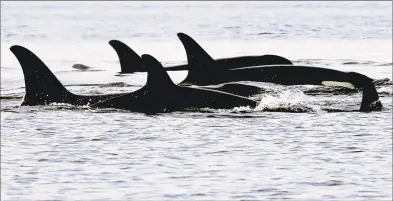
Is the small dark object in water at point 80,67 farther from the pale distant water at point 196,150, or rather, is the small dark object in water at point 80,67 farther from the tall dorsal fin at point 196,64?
the tall dorsal fin at point 196,64

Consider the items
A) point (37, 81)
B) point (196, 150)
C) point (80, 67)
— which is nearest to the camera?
point (196, 150)

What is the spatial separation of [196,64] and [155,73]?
5023 mm

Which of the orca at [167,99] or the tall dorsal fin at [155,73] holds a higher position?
the tall dorsal fin at [155,73]

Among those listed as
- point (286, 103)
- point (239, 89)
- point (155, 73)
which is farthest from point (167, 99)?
point (239, 89)

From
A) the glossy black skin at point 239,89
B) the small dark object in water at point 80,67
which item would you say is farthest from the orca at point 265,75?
the small dark object in water at point 80,67

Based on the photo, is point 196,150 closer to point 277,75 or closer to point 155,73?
point 155,73

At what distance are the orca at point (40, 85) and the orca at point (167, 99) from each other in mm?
481

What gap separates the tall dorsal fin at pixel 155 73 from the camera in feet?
55.7

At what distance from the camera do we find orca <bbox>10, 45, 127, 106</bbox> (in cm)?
1825

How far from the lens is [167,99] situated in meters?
17.7

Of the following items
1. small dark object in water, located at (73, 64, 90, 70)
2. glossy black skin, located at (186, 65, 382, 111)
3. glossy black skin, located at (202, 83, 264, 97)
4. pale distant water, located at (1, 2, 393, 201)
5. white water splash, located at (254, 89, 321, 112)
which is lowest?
pale distant water, located at (1, 2, 393, 201)

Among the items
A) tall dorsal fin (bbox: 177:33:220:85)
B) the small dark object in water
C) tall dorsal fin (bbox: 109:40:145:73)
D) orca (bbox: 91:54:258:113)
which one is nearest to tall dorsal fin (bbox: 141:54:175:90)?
orca (bbox: 91:54:258:113)

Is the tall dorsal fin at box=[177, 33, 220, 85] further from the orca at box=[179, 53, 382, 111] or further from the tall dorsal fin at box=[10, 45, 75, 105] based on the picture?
the tall dorsal fin at box=[10, 45, 75, 105]

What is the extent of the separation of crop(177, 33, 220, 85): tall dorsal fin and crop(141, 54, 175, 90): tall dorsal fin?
4.54 metres
